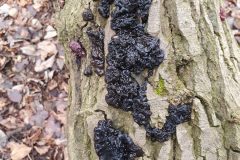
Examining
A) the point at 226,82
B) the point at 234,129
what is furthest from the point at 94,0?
the point at 234,129

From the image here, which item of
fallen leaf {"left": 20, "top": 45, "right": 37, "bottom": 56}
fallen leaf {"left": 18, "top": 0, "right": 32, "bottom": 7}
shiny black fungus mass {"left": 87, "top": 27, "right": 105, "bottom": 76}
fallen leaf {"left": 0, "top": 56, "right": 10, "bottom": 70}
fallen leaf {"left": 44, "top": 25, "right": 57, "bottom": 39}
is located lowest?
shiny black fungus mass {"left": 87, "top": 27, "right": 105, "bottom": 76}

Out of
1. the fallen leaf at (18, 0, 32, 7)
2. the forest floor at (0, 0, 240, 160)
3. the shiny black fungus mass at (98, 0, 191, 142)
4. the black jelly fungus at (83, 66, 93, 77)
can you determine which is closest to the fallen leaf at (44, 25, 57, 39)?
the forest floor at (0, 0, 240, 160)

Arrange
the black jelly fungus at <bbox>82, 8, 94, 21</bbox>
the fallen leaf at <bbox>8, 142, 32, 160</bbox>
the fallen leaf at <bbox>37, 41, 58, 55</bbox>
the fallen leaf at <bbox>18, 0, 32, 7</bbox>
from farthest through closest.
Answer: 1. the fallen leaf at <bbox>18, 0, 32, 7</bbox>
2. the fallen leaf at <bbox>37, 41, 58, 55</bbox>
3. the fallen leaf at <bbox>8, 142, 32, 160</bbox>
4. the black jelly fungus at <bbox>82, 8, 94, 21</bbox>

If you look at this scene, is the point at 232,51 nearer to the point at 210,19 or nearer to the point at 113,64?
the point at 210,19

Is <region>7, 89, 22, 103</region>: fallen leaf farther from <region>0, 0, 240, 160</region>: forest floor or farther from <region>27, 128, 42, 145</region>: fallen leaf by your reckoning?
<region>27, 128, 42, 145</region>: fallen leaf

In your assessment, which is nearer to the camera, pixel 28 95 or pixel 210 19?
pixel 210 19

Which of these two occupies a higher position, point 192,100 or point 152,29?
point 152,29

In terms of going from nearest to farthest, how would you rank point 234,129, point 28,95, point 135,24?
point 135,24 < point 234,129 < point 28,95
